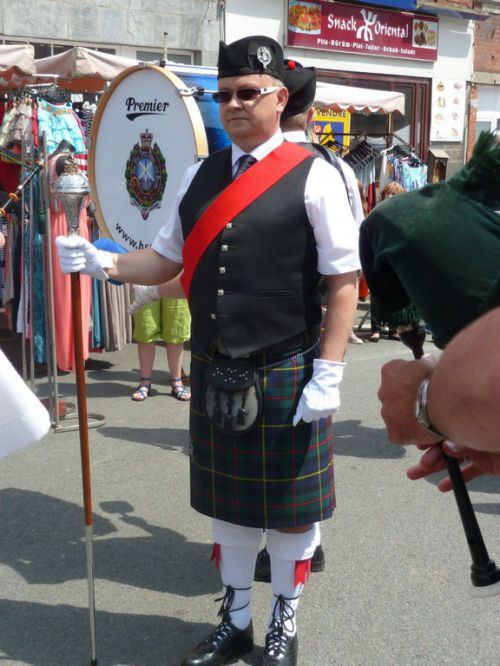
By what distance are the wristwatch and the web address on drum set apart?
6.49ft

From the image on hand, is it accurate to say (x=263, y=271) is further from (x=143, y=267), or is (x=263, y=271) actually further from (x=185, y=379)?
→ (x=185, y=379)

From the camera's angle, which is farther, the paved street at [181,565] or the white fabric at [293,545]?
the paved street at [181,565]

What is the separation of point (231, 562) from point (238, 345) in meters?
0.76

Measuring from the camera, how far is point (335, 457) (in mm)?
4781

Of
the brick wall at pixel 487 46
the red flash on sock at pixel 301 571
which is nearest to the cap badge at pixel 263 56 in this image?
the red flash on sock at pixel 301 571

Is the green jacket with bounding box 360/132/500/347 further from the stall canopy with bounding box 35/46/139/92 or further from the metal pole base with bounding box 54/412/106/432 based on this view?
the stall canopy with bounding box 35/46/139/92

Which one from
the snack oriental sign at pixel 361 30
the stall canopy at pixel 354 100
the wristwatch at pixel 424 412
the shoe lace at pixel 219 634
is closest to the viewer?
the wristwatch at pixel 424 412

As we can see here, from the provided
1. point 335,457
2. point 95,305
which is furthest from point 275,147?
point 95,305

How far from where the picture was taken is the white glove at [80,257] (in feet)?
8.70

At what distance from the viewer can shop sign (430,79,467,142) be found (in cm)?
1440

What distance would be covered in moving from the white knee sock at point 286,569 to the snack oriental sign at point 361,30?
1033 cm

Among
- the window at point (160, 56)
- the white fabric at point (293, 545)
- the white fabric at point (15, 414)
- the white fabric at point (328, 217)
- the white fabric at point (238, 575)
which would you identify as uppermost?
the window at point (160, 56)

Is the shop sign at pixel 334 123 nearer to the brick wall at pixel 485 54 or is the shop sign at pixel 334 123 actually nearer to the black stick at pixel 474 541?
the brick wall at pixel 485 54

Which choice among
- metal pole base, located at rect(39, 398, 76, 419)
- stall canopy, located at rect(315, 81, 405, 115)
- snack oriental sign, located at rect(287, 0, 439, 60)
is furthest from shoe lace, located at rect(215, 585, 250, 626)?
snack oriental sign, located at rect(287, 0, 439, 60)
